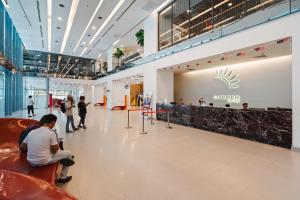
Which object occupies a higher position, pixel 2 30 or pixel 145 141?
pixel 2 30

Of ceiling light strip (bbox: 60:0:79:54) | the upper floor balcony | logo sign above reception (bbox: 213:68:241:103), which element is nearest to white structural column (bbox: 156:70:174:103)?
the upper floor balcony

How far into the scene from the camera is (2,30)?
8742 millimetres

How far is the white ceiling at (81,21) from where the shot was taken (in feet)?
29.3

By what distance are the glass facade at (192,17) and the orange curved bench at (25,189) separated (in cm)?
798

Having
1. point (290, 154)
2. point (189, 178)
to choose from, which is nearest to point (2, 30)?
point (189, 178)

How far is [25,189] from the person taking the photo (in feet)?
2.77

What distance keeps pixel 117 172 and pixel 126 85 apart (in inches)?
601

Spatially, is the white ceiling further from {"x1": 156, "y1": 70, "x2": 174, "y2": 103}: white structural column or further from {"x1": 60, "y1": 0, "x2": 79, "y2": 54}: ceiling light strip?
{"x1": 156, "y1": 70, "x2": 174, "y2": 103}: white structural column

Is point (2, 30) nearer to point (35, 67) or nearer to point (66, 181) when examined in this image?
point (66, 181)

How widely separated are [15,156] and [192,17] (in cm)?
969

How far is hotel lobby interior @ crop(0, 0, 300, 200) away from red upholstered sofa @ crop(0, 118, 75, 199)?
20 mm

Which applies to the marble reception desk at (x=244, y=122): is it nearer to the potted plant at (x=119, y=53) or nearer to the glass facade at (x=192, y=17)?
the glass facade at (x=192, y=17)

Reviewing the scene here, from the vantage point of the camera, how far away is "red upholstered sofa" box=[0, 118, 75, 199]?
2.20 m

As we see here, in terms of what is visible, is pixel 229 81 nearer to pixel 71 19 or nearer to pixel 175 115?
pixel 175 115
